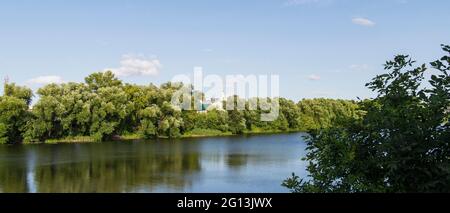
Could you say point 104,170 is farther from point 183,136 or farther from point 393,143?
point 183,136

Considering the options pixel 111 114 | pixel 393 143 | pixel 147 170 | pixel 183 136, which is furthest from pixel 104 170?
pixel 183 136

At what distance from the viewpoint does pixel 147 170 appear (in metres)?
20.8

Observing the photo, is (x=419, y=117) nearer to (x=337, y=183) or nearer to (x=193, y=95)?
(x=337, y=183)

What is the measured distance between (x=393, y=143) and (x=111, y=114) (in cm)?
3776

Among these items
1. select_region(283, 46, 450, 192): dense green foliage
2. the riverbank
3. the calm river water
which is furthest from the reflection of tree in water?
select_region(283, 46, 450, 192): dense green foliage

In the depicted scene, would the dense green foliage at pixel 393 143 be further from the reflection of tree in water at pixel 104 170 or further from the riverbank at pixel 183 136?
the riverbank at pixel 183 136

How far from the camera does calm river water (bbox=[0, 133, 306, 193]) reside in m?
16.8

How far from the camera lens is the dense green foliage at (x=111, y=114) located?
3559cm

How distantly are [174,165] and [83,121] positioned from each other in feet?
55.7
